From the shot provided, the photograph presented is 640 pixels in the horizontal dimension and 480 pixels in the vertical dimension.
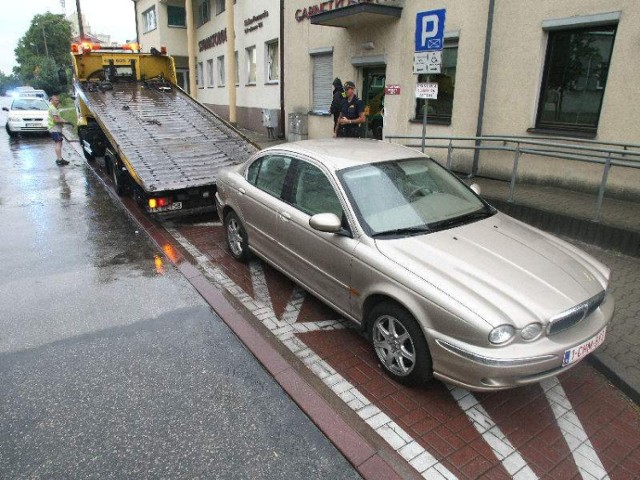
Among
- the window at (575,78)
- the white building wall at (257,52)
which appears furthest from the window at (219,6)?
the window at (575,78)

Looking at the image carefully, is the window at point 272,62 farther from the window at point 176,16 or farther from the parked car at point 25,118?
the window at point 176,16

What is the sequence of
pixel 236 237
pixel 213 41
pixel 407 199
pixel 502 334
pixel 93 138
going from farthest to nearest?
1. pixel 213 41
2. pixel 93 138
3. pixel 236 237
4. pixel 407 199
5. pixel 502 334

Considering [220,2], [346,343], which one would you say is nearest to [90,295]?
[346,343]

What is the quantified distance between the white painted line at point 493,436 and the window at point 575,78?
623cm

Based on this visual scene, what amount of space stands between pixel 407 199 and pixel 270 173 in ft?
5.88

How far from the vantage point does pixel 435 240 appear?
12.3ft

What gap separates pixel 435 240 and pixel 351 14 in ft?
29.7

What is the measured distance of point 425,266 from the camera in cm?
342

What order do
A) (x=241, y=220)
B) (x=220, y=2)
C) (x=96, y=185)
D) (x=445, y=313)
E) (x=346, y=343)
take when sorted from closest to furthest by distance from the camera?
(x=445, y=313) → (x=346, y=343) → (x=241, y=220) → (x=96, y=185) → (x=220, y=2)

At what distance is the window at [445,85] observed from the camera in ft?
32.6

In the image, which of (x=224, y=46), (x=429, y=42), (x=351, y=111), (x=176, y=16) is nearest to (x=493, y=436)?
(x=429, y=42)

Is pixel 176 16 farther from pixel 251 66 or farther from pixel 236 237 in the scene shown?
pixel 236 237

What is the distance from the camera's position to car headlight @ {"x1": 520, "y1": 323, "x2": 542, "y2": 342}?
2998 millimetres

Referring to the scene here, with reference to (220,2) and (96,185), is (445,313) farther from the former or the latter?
(220,2)
